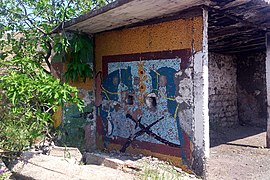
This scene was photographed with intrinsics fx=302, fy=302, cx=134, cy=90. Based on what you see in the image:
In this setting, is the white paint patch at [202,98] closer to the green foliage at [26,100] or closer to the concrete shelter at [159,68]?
the concrete shelter at [159,68]

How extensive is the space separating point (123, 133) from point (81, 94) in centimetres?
122

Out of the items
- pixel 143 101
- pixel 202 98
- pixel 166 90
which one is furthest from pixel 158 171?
pixel 143 101

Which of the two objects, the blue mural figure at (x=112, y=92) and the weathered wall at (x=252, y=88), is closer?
the blue mural figure at (x=112, y=92)

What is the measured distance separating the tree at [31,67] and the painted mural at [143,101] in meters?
0.66

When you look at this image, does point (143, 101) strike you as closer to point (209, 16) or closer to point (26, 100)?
point (209, 16)

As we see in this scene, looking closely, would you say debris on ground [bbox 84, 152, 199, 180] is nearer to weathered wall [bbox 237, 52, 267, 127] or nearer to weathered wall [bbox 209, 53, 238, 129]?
weathered wall [bbox 209, 53, 238, 129]

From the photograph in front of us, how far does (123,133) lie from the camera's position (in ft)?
18.9

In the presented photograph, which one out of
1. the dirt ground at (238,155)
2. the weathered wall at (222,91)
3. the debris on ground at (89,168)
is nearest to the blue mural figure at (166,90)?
the debris on ground at (89,168)

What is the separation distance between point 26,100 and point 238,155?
13.3 feet

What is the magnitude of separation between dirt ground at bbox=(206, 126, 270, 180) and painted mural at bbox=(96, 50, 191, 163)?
2.70 feet

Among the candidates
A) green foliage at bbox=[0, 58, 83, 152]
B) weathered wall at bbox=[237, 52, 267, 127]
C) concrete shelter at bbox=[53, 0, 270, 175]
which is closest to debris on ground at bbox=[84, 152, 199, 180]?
concrete shelter at bbox=[53, 0, 270, 175]

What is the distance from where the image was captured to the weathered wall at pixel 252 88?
878 cm

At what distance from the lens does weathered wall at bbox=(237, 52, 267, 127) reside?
878cm

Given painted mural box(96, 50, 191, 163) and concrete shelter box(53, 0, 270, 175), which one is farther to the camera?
painted mural box(96, 50, 191, 163)
